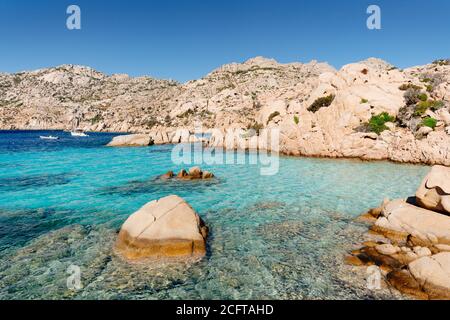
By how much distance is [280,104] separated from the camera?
184ft

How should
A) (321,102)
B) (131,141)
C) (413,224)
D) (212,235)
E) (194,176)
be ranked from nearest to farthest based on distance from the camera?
1. (413,224)
2. (212,235)
3. (194,176)
4. (321,102)
5. (131,141)

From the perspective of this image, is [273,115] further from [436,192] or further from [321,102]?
[436,192]

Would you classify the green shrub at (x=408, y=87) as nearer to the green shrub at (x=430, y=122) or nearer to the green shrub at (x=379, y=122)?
the green shrub at (x=379, y=122)

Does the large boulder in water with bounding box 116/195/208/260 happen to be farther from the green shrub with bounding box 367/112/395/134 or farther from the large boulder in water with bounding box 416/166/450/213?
the green shrub with bounding box 367/112/395/134

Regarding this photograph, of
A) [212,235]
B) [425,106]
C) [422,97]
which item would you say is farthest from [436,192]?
[422,97]

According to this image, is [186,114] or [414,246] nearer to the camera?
[414,246]

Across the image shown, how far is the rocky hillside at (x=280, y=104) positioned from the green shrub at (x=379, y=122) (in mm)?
108

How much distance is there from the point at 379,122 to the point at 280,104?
78.5 ft

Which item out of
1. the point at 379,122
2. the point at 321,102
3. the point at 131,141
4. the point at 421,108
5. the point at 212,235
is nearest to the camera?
the point at 212,235

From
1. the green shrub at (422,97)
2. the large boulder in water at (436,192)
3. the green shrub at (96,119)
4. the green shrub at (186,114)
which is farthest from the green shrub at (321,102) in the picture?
the green shrub at (96,119)

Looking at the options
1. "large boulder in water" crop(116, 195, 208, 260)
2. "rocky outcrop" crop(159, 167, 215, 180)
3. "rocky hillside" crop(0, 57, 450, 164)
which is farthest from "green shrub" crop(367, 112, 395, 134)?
"large boulder in water" crop(116, 195, 208, 260)

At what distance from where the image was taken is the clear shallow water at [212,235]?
7758 mm

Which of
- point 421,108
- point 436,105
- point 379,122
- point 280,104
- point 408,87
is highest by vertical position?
point 408,87

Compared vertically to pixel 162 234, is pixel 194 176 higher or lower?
higher
